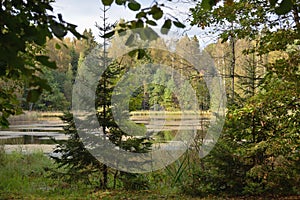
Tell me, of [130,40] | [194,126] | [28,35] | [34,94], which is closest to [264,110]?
[130,40]

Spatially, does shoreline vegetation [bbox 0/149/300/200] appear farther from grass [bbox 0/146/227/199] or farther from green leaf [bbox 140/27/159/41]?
green leaf [bbox 140/27/159/41]

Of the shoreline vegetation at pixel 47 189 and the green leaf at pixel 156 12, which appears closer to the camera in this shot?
the green leaf at pixel 156 12

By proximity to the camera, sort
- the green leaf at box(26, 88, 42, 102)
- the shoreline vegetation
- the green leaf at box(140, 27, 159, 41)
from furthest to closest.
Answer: the shoreline vegetation, the green leaf at box(140, 27, 159, 41), the green leaf at box(26, 88, 42, 102)

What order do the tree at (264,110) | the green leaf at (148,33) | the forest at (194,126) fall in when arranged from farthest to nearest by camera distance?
the forest at (194,126) < the tree at (264,110) < the green leaf at (148,33)

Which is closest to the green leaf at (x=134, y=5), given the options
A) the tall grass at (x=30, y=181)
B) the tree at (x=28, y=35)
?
the tree at (x=28, y=35)

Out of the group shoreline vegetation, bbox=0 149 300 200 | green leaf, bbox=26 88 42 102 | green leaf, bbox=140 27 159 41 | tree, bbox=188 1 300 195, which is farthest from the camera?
shoreline vegetation, bbox=0 149 300 200

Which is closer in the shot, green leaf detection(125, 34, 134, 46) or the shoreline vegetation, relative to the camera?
green leaf detection(125, 34, 134, 46)

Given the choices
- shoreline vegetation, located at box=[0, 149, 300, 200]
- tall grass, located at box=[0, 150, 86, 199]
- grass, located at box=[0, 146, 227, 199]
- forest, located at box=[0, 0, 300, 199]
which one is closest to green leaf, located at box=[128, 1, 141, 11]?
forest, located at box=[0, 0, 300, 199]

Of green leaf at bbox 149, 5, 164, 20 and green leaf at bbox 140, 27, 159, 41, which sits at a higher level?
green leaf at bbox 149, 5, 164, 20

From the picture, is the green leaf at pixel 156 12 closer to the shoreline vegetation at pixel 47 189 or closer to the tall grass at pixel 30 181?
the shoreline vegetation at pixel 47 189

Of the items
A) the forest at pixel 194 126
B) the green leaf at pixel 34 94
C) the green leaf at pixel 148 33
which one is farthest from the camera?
the forest at pixel 194 126

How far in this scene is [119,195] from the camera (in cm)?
540

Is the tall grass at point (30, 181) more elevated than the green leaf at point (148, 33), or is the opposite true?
the green leaf at point (148, 33)

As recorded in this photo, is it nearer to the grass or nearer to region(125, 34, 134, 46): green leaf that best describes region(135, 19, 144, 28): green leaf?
region(125, 34, 134, 46): green leaf
